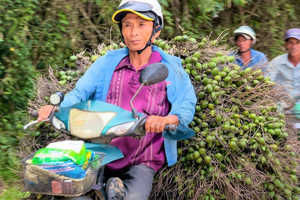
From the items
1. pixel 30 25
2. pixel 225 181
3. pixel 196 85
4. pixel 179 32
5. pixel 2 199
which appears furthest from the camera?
pixel 179 32

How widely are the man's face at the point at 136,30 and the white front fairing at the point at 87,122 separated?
0.78m

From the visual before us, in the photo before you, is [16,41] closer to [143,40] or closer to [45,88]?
[45,88]

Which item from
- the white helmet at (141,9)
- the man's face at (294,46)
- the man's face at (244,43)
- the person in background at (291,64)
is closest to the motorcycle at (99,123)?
the white helmet at (141,9)

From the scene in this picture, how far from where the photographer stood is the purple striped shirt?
2.96m

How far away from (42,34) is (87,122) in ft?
10.6

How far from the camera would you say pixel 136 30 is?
309 centimetres

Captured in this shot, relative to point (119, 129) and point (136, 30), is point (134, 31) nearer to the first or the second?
point (136, 30)

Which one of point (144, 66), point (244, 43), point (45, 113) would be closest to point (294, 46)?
point (244, 43)

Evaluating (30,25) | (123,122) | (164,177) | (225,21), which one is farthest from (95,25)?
(123,122)

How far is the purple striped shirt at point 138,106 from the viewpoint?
2965mm

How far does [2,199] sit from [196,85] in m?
2.20

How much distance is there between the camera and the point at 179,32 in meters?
6.62

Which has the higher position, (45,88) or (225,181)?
(45,88)

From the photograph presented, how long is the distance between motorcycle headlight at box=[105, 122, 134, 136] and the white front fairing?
2.1 inches
